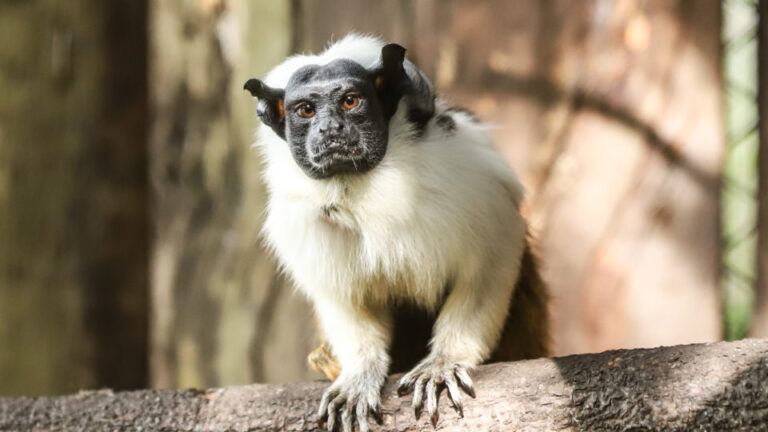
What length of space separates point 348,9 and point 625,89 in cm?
120

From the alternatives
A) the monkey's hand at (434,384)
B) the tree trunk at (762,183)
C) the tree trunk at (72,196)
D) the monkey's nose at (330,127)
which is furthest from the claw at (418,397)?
the tree trunk at (72,196)

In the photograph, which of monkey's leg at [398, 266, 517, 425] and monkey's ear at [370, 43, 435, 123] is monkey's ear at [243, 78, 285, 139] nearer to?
monkey's ear at [370, 43, 435, 123]

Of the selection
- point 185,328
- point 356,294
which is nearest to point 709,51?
point 356,294

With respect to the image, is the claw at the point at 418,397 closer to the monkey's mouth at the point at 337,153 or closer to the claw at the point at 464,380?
the claw at the point at 464,380

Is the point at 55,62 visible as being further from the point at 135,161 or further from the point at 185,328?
the point at 185,328

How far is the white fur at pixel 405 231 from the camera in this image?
288 centimetres

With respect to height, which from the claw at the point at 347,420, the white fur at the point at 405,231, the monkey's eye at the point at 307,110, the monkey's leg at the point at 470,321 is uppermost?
the monkey's eye at the point at 307,110

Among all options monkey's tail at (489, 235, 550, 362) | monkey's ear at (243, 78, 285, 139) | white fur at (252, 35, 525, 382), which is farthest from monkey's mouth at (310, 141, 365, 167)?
monkey's tail at (489, 235, 550, 362)

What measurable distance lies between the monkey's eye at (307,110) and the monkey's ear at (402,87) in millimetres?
215

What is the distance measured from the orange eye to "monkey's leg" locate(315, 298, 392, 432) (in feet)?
2.30

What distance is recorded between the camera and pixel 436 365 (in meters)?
2.92

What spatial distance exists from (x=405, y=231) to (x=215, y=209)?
1570 millimetres

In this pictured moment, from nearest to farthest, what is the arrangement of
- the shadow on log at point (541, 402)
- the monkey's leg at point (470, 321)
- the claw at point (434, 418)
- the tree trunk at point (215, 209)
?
the shadow on log at point (541, 402) → the claw at point (434, 418) → the monkey's leg at point (470, 321) → the tree trunk at point (215, 209)

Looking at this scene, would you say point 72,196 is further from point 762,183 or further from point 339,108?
point 762,183
